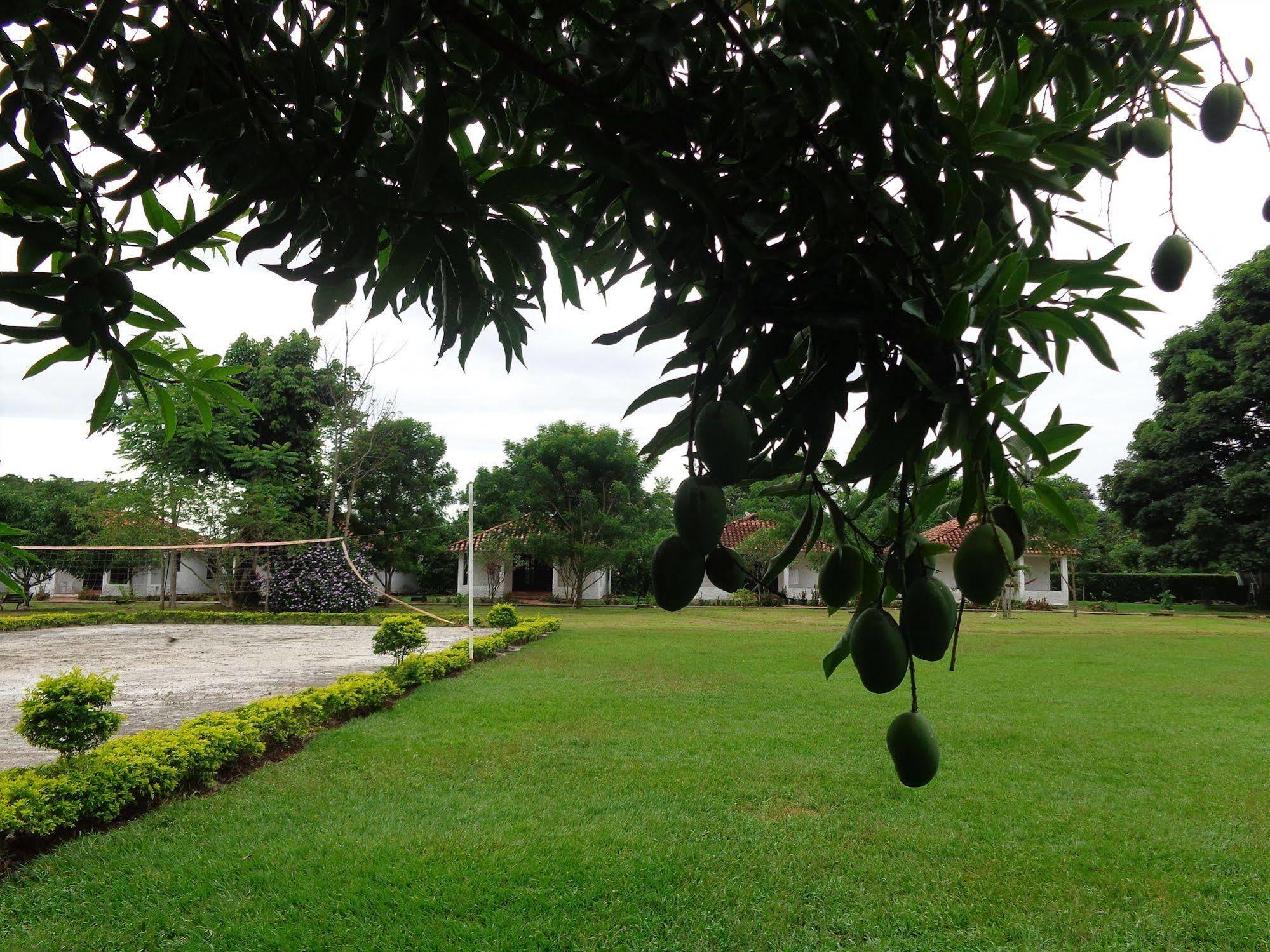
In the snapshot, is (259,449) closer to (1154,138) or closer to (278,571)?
(278,571)

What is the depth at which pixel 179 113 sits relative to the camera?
1.21 metres

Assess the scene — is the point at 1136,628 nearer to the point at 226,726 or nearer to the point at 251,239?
the point at 226,726

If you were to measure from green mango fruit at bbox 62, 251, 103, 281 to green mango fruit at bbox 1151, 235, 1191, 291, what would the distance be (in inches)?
57.0

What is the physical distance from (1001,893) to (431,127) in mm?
Answer: 4122

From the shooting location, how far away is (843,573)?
3.26ft

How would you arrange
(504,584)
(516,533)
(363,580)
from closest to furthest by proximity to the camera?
(363,580) < (516,533) < (504,584)

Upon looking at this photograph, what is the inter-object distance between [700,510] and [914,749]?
40 centimetres

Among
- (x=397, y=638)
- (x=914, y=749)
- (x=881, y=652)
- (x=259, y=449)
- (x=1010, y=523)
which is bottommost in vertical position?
(x=397, y=638)

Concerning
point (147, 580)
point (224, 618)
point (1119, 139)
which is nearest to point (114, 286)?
point (1119, 139)

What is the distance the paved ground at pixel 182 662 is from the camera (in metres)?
7.89

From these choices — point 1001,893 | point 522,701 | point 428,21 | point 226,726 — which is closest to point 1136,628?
point 522,701

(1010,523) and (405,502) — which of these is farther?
(405,502)

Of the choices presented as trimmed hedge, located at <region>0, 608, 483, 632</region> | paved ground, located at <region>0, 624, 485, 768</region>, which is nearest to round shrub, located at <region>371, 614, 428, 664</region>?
paved ground, located at <region>0, 624, 485, 768</region>

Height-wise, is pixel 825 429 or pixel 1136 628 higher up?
pixel 825 429
